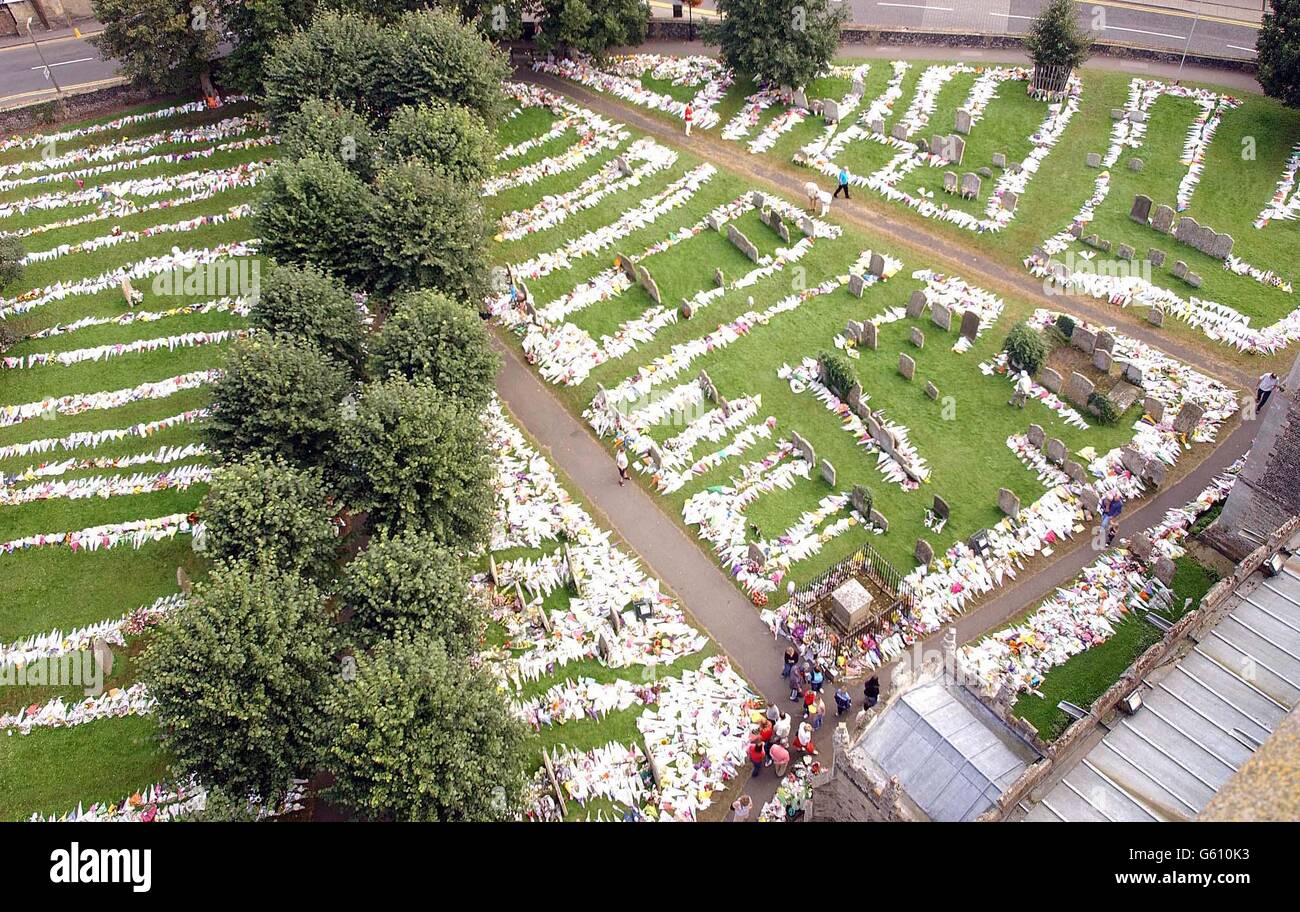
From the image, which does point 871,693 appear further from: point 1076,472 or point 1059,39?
point 1059,39

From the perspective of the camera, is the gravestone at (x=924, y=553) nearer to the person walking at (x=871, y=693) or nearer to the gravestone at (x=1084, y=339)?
the person walking at (x=871, y=693)

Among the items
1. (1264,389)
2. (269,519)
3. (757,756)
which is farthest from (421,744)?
(1264,389)

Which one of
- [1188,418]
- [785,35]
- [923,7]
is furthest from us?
[923,7]

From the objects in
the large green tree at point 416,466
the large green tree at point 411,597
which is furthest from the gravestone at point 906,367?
the large green tree at point 411,597

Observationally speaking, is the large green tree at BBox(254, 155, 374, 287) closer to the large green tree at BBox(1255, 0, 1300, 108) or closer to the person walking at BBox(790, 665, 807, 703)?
the person walking at BBox(790, 665, 807, 703)

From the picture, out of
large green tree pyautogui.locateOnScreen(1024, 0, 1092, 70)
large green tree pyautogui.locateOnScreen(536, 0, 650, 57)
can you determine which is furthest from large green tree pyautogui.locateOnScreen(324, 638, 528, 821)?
large green tree pyautogui.locateOnScreen(1024, 0, 1092, 70)

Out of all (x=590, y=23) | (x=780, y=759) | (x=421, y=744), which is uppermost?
(x=590, y=23)
